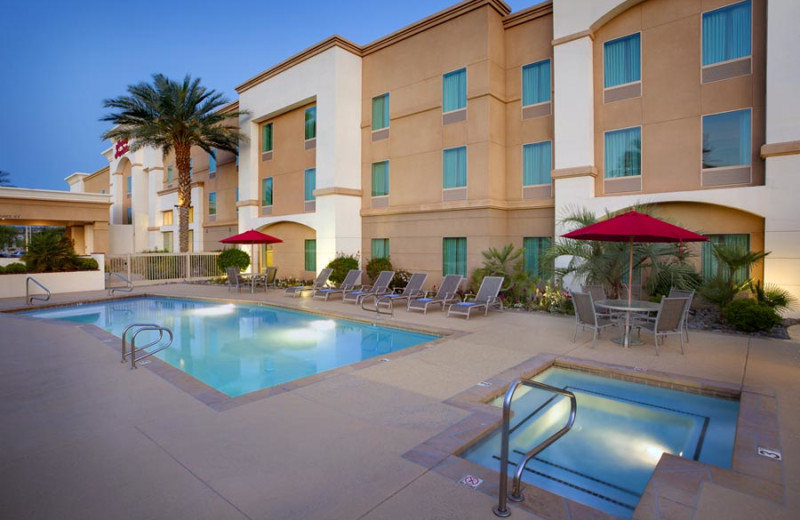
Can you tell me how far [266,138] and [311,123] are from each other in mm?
3894

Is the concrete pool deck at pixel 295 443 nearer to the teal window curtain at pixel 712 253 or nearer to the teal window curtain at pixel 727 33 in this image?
the teal window curtain at pixel 712 253

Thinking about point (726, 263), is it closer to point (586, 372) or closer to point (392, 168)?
point (586, 372)

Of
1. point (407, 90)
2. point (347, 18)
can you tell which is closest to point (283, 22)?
point (347, 18)

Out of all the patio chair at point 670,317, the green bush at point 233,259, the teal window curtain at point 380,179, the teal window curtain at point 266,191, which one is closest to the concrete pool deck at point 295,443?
the patio chair at point 670,317

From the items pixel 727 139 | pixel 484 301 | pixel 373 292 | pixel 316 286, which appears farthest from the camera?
pixel 316 286

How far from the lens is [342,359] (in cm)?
853

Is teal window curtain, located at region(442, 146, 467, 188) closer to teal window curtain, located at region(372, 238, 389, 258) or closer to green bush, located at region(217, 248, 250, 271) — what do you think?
teal window curtain, located at region(372, 238, 389, 258)

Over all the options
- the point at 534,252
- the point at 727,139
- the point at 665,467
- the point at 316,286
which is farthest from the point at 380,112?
the point at 665,467

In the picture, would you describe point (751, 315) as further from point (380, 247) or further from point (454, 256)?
point (380, 247)

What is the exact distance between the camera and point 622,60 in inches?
529

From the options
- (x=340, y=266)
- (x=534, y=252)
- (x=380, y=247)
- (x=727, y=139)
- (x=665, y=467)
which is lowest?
(x=665, y=467)

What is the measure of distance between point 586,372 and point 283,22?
18078 cm

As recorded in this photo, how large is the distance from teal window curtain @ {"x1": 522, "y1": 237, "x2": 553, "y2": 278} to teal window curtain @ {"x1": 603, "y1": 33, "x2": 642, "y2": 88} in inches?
203

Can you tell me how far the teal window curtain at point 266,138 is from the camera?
23.5m
